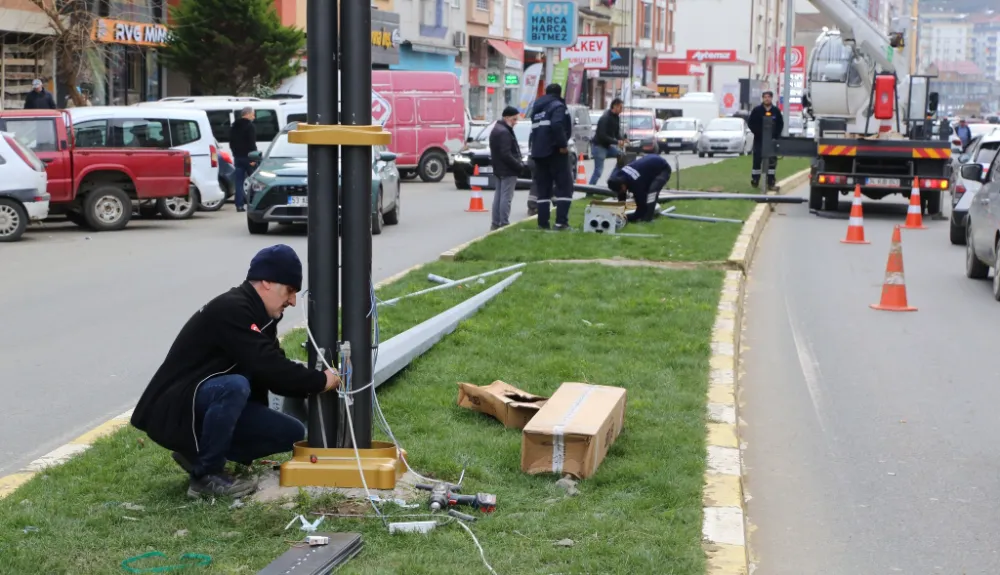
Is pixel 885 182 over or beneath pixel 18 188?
beneath

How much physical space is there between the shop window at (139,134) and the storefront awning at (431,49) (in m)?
27.2

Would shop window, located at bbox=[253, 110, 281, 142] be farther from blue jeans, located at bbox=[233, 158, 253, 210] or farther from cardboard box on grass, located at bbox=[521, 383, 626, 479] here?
cardboard box on grass, located at bbox=[521, 383, 626, 479]

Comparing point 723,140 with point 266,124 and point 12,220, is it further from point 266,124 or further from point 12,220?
point 12,220

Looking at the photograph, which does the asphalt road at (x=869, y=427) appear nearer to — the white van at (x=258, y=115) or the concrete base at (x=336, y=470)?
the concrete base at (x=336, y=470)

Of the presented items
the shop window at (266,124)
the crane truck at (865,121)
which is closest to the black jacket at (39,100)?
the shop window at (266,124)

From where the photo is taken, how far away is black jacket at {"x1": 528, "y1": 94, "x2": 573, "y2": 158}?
17891 mm

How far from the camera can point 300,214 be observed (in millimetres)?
18734

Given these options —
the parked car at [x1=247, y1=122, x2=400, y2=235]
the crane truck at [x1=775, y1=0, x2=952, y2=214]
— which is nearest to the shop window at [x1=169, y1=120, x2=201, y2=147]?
the parked car at [x1=247, y1=122, x2=400, y2=235]

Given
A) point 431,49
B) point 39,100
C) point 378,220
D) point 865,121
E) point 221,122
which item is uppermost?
point 431,49

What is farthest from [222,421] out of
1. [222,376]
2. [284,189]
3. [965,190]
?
[965,190]

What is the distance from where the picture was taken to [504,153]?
1845 centimetres

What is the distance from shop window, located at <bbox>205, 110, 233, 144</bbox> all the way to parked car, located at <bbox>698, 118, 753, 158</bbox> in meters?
31.7

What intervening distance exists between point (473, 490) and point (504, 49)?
→ 54.3 m

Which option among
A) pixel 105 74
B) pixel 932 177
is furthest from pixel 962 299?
pixel 105 74
